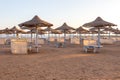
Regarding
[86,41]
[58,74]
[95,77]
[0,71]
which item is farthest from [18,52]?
[86,41]

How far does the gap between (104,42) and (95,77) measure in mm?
20446

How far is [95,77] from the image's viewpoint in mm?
6113

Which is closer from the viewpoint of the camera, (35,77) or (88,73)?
(35,77)

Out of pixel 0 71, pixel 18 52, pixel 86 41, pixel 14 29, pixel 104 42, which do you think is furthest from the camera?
pixel 104 42

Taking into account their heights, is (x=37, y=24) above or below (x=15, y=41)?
above

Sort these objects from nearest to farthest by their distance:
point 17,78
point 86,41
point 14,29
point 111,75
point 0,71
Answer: point 17,78 < point 111,75 < point 0,71 < point 86,41 < point 14,29

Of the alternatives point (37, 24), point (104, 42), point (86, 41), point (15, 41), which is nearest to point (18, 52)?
point (15, 41)

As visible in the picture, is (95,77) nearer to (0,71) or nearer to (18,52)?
(0,71)

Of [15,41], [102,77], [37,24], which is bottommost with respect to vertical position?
[102,77]

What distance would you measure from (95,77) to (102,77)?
196 millimetres

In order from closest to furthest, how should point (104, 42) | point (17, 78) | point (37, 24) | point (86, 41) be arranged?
point (17, 78), point (37, 24), point (86, 41), point (104, 42)

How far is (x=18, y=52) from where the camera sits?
1283 centimetres

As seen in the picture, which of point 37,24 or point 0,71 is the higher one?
point 37,24

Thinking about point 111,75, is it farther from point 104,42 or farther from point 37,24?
point 104,42
